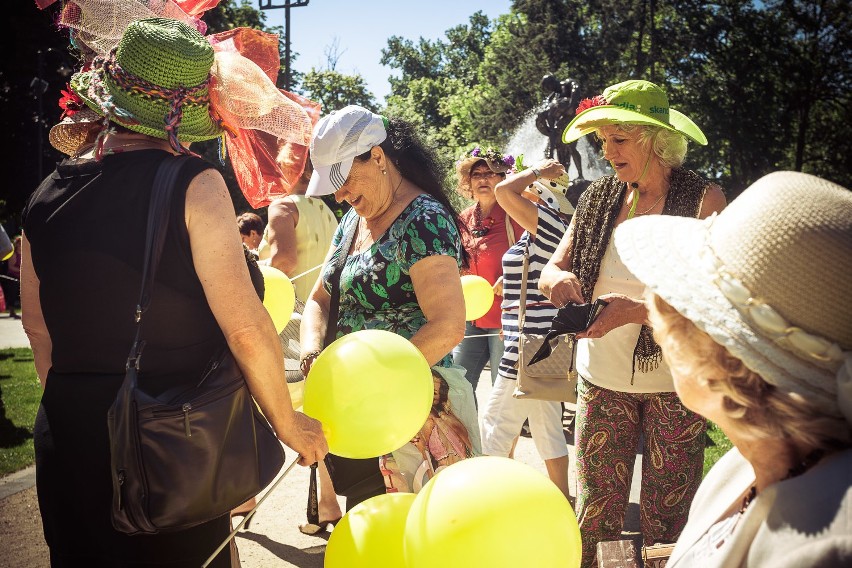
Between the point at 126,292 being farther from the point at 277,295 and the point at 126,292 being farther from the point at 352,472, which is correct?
the point at 277,295

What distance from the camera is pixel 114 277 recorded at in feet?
6.16

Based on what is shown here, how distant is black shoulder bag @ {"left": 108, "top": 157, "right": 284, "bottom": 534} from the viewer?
5.80 ft

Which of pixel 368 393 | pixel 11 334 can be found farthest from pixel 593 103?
pixel 11 334

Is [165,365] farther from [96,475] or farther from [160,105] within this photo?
[160,105]

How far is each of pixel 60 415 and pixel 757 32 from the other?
32536 mm

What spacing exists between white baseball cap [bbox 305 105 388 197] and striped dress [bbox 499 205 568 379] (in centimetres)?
197

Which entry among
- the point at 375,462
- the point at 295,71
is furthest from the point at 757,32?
the point at 375,462

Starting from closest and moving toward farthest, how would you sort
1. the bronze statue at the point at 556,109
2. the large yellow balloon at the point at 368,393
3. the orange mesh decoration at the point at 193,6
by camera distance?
the large yellow balloon at the point at 368,393
the orange mesh decoration at the point at 193,6
the bronze statue at the point at 556,109

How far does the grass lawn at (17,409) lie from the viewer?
18.8 feet

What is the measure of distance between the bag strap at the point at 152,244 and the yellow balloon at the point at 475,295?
2.85m

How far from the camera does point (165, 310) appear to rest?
75.3 inches

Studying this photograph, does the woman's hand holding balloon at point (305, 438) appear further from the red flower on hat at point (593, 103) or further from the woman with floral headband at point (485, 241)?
the woman with floral headband at point (485, 241)

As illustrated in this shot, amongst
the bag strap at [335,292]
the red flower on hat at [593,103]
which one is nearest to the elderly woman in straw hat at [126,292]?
the bag strap at [335,292]

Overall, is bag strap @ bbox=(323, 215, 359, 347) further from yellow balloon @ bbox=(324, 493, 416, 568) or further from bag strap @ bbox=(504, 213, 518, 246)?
bag strap @ bbox=(504, 213, 518, 246)
